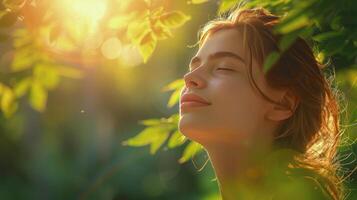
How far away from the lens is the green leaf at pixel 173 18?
2509mm

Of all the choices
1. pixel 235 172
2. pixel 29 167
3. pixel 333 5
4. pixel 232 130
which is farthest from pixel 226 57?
pixel 29 167

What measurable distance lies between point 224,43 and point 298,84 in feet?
1.09

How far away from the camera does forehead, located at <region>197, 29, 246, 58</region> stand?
8.32 feet

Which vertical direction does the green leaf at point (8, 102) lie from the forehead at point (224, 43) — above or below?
below

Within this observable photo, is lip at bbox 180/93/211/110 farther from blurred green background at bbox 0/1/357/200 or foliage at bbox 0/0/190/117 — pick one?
blurred green background at bbox 0/1/357/200

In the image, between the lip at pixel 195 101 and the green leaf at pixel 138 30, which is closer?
the lip at pixel 195 101

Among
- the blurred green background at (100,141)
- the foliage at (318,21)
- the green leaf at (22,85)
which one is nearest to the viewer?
the foliage at (318,21)

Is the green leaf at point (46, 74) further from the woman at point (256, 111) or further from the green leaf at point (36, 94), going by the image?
the woman at point (256, 111)

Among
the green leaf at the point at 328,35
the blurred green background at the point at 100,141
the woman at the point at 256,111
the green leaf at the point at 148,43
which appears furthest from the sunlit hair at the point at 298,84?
the blurred green background at the point at 100,141

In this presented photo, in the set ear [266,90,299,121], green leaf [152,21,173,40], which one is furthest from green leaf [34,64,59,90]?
ear [266,90,299,121]

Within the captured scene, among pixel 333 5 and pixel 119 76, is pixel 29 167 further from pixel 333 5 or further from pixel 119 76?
pixel 333 5

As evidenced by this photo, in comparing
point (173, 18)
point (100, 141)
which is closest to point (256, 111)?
point (173, 18)

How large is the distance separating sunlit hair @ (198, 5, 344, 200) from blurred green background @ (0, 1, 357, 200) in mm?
7286

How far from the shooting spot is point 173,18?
253cm
